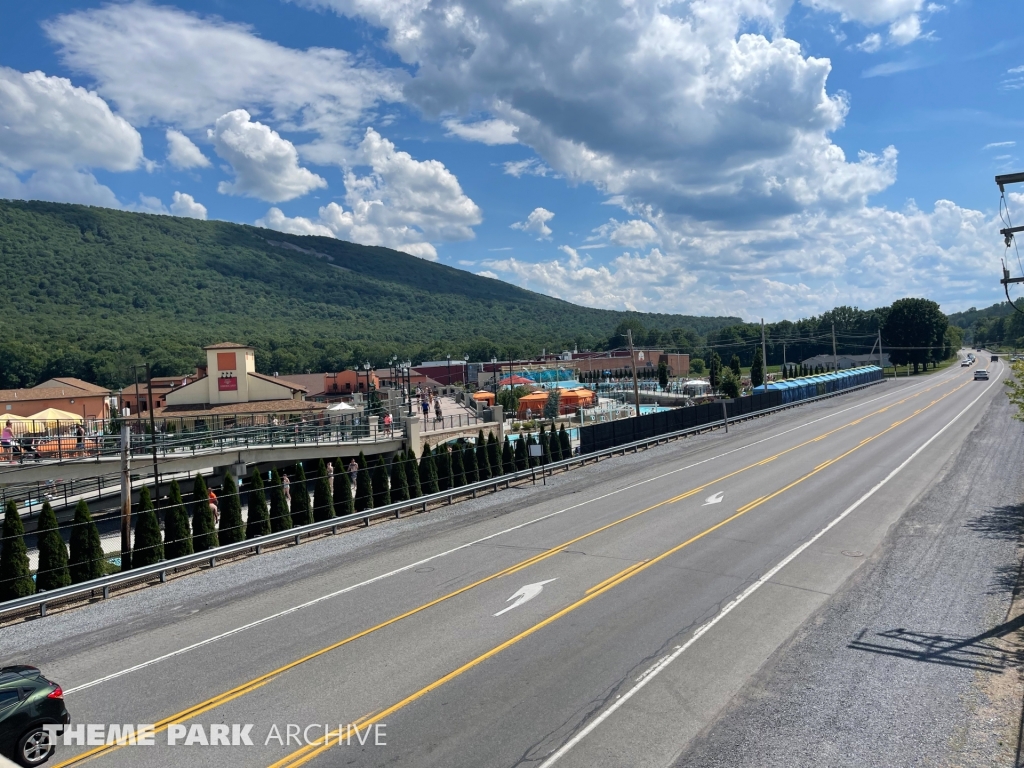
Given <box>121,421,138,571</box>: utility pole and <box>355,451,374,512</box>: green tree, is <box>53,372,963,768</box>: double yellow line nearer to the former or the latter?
<box>355,451,374,512</box>: green tree

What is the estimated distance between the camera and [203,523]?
2084 centimetres

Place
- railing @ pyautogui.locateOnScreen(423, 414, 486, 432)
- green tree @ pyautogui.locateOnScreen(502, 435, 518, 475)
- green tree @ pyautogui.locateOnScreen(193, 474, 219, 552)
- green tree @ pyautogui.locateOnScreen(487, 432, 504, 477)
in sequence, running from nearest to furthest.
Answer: green tree @ pyautogui.locateOnScreen(193, 474, 219, 552) → green tree @ pyautogui.locateOnScreen(487, 432, 504, 477) → green tree @ pyautogui.locateOnScreen(502, 435, 518, 475) → railing @ pyautogui.locateOnScreen(423, 414, 486, 432)

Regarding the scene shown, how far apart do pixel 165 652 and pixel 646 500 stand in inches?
627

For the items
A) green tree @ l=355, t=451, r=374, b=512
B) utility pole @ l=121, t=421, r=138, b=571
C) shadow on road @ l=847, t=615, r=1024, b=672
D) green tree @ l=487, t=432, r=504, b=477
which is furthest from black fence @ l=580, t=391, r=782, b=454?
shadow on road @ l=847, t=615, r=1024, b=672

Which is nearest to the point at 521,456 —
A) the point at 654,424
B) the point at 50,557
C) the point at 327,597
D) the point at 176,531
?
the point at 654,424

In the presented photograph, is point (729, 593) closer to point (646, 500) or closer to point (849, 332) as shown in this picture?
point (646, 500)

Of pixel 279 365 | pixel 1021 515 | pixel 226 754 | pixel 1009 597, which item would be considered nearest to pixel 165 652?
pixel 226 754

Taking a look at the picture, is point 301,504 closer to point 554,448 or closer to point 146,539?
point 146,539

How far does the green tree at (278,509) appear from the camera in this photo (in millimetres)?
23078

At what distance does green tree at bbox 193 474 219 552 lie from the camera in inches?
814

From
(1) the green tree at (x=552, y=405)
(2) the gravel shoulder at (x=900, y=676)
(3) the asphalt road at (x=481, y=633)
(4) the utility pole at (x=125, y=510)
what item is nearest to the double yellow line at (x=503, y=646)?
(3) the asphalt road at (x=481, y=633)

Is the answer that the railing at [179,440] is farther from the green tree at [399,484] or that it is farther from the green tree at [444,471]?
the green tree at [399,484]

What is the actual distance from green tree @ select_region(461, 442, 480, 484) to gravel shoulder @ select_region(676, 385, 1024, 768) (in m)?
16.6

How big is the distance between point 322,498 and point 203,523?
4.50 meters
